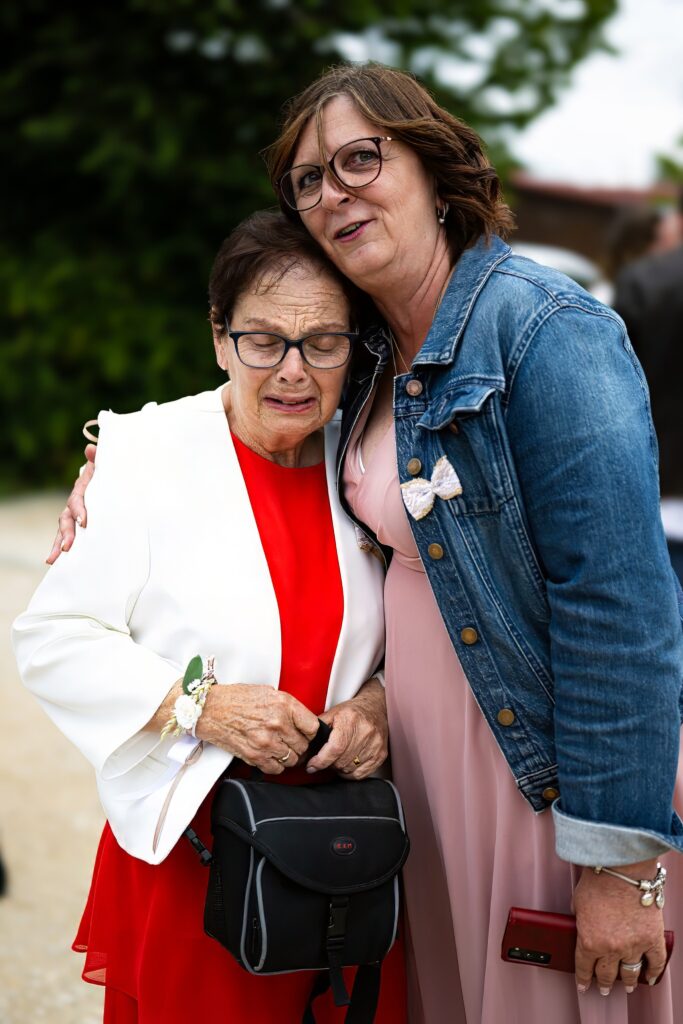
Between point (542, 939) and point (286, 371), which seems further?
point (286, 371)

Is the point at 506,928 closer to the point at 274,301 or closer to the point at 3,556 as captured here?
the point at 274,301

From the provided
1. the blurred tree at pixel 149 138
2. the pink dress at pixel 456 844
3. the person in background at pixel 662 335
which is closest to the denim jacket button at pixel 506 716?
the pink dress at pixel 456 844

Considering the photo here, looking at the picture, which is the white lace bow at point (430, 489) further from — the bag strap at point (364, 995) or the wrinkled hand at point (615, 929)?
the bag strap at point (364, 995)

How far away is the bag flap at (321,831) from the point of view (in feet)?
5.73

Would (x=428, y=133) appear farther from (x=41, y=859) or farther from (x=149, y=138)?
(x=149, y=138)

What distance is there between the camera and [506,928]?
1784 mm

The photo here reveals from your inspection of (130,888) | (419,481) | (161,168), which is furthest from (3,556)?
(419,481)

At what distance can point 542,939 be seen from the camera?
1.77m

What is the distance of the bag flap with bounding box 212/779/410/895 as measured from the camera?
175cm

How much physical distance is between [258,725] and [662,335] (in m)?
2.44

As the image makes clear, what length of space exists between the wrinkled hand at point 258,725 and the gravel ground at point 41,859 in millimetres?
1668

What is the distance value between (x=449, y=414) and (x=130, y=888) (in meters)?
1.19

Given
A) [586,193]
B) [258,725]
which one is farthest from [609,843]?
[586,193]

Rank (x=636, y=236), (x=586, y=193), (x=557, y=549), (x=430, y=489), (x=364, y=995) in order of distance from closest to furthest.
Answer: (x=557, y=549) < (x=430, y=489) < (x=364, y=995) < (x=636, y=236) < (x=586, y=193)
